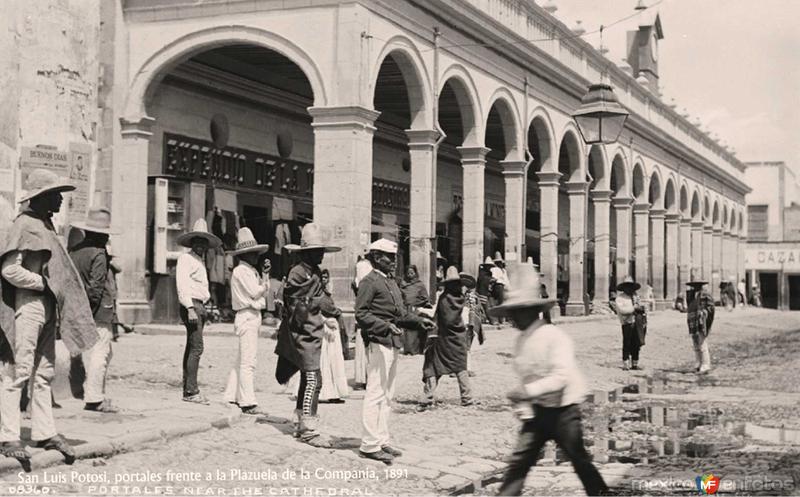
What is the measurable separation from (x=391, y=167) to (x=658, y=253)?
1452 centimetres

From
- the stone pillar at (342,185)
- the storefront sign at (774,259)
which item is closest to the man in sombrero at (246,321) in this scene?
the stone pillar at (342,185)

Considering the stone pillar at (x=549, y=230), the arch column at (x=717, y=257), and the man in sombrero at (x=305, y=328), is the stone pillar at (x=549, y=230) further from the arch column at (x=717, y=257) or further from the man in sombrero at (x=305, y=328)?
the arch column at (x=717, y=257)

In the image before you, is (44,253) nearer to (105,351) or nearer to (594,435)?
(105,351)

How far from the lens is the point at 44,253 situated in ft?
22.1

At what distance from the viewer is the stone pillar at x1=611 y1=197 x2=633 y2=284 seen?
3362 cm

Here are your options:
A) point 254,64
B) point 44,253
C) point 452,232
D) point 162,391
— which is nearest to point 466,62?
point 254,64

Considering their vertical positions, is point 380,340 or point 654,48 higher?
point 654,48

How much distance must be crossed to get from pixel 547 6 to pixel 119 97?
1334 centimetres

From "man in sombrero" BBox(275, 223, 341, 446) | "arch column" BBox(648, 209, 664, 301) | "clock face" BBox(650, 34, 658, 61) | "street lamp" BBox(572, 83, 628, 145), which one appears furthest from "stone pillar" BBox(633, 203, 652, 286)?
"man in sombrero" BBox(275, 223, 341, 446)

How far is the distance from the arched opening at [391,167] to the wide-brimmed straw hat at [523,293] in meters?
17.0

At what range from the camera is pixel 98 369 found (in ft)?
28.7

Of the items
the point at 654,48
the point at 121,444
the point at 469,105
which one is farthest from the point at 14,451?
the point at 654,48

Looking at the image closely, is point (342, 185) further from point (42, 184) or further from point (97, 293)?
point (42, 184)

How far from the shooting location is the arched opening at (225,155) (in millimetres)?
18672
